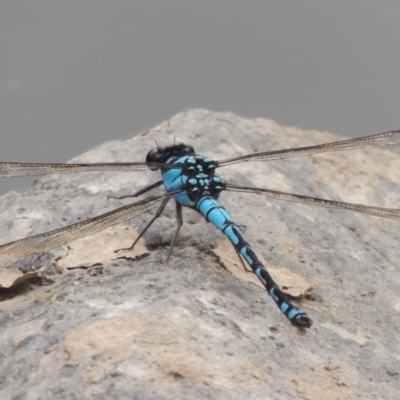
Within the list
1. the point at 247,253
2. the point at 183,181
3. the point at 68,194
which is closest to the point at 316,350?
the point at 247,253

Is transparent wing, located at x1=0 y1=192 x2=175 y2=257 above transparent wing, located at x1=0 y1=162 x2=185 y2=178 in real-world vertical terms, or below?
below

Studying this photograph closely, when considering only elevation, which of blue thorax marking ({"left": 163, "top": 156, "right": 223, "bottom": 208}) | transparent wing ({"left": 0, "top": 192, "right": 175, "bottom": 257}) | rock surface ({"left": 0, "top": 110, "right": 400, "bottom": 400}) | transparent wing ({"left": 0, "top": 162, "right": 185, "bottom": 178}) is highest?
transparent wing ({"left": 0, "top": 162, "right": 185, "bottom": 178})

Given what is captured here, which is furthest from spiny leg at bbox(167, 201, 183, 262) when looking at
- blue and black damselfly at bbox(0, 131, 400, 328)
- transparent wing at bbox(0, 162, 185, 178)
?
transparent wing at bbox(0, 162, 185, 178)

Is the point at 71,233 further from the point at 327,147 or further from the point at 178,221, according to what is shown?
the point at 327,147

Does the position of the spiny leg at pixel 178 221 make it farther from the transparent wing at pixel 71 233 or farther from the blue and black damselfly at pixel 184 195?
the transparent wing at pixel 71 233

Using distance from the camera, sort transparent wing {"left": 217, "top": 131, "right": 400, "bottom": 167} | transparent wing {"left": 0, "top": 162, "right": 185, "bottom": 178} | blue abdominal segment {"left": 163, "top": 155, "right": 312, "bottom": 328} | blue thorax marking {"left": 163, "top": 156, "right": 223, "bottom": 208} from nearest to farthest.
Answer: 1. blue abdominal segment {"left": 163, "top": 155, "right": 312, "bottom": 328}
2. transparent wing {"left": 0, "top": 162, "right": 185, "bottom": 178}
3. blue thorax marking {"left": 163, "top": 156, "right": 223, "bottom": 208}
4. transparent wing {"left": 217, "top": 131, "right": 400, "bottom": 167}

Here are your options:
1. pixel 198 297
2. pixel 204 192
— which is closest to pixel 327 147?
pixel 204 192

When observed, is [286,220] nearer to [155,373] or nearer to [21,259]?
[21,259]

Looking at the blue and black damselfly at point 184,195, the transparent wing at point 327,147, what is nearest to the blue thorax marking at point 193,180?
the blue and black damselfly at point 184,195

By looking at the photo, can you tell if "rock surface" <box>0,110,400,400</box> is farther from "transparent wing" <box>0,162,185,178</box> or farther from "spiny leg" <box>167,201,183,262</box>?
"transparent wing" <box>0,162,185,178</box>
